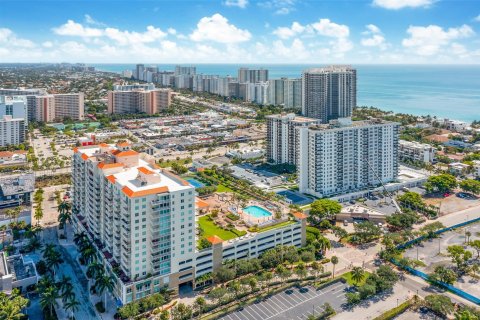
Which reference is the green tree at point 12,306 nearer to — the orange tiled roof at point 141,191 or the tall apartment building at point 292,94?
the orange tiled roof at point 141,191

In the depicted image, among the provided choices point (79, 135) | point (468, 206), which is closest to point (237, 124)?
point (79, 135)

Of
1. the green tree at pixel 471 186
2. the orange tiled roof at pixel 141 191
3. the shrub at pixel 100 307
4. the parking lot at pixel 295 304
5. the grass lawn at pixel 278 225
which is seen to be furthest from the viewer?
the green tree at pixel 471 186

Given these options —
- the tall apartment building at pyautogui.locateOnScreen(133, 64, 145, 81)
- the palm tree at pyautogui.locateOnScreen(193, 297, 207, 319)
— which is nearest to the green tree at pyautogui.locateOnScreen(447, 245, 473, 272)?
the palm tree at pyautogui.locateOnScreen(193, 297, 207, 319)

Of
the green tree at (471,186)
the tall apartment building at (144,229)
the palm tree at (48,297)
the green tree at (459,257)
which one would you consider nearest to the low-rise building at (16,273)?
the palm tree at (48,297)

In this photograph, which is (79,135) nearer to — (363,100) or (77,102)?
(77,102)

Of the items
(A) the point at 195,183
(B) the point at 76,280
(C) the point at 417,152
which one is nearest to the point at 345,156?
(A) the point at 195,183

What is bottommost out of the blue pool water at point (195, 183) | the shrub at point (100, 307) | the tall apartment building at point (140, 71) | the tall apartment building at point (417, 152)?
the shrub at point (100, 307)
